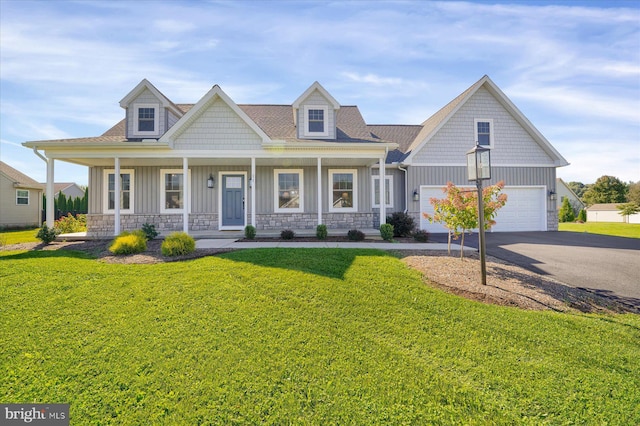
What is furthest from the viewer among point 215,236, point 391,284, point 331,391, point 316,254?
point 215,236

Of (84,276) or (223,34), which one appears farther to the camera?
(223,34)

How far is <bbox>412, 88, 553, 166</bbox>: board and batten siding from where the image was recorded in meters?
14.0

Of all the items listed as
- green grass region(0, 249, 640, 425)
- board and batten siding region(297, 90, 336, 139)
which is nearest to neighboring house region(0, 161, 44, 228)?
green grass region(0, 249, 640, 425)

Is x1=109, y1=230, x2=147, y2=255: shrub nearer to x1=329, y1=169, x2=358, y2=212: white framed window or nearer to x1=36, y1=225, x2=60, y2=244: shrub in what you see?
x1=36, y1=225, x2=60, y2=244: shrub

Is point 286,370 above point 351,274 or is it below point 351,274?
below

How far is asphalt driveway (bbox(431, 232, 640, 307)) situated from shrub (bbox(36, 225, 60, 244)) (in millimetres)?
14465

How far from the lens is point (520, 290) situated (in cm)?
524

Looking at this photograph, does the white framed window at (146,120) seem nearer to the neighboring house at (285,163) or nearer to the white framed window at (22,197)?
the neighboring house at (285,163)

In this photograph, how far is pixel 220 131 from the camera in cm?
1070

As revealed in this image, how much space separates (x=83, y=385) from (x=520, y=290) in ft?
21.7

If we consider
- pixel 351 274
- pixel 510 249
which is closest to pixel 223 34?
pixel 351 274

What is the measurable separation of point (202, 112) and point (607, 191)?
2187 inches

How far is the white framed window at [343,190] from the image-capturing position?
507 inches

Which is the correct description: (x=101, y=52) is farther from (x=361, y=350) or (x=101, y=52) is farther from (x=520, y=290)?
(x=520, y=290)
